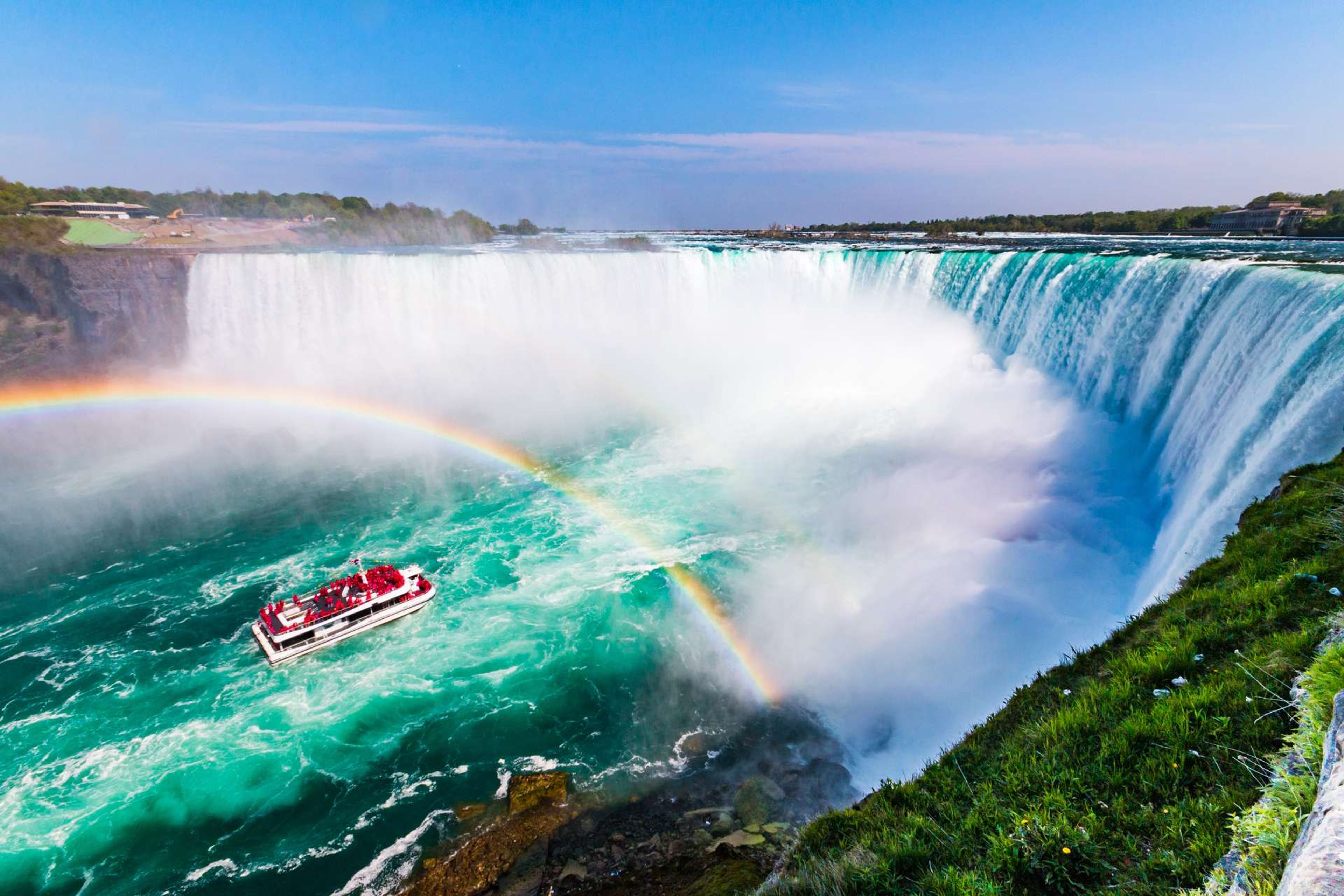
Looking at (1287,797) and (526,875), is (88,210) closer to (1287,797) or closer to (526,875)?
(526,875)

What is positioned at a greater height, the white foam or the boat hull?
the boat hull

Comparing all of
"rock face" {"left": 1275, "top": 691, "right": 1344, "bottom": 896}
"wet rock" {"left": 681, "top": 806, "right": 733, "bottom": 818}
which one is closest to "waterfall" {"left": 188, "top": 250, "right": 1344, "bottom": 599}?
"wet rock" {"left": 681, "top": 806, "right": 733, "bottom": 818}

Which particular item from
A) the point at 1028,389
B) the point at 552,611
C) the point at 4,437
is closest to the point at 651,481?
the point at 552,611

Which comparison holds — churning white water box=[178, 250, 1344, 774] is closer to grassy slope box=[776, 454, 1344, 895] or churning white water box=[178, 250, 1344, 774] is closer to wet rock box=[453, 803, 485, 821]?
grassy slope box=[776, 454, 1344, 895]

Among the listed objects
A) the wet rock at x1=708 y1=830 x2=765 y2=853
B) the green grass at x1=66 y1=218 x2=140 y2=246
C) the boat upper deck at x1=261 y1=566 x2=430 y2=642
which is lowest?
the wet rock at x1=708 y1=830 x2=765 y2=853

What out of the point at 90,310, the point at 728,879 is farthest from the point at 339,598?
the point at 90,310

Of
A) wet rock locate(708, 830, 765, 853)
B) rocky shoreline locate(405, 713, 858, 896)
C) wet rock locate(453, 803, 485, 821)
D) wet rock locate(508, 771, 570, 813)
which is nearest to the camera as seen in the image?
rocky shoreline locate(405, 713, 858, 896)

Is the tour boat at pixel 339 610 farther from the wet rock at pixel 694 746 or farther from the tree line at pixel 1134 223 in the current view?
the tree line at pixel 1134 223

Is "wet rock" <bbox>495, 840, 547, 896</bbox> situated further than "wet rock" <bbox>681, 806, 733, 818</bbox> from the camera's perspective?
No
